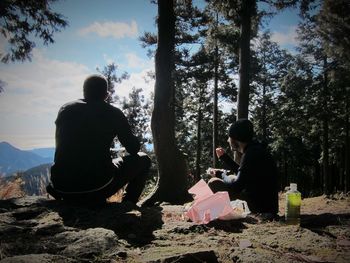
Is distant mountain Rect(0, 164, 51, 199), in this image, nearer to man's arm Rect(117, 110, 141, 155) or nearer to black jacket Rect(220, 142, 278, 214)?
man's arm Rect(117, 110, 141, 155)

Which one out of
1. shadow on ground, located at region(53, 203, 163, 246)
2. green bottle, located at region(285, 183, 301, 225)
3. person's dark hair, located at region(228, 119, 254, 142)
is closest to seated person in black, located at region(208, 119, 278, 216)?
person's dark hair, located at region(228, 119, 254, 142)

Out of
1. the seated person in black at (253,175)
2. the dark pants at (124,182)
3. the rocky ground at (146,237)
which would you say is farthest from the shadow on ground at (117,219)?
the seated person in black at (253,175)

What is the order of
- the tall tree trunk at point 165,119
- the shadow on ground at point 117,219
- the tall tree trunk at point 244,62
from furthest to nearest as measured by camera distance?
1. the tall tree trunk at point 244,62
2. the tall tree trunk at point 165,119
3. the shadow on ground at point 117,219

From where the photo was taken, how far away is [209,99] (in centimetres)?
3012

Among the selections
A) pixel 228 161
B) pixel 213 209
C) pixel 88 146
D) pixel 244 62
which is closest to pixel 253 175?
pixel 213 209

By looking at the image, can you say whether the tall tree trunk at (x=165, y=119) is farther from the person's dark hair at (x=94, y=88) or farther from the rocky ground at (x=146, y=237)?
the person's dark hair at (x=94, y=88)

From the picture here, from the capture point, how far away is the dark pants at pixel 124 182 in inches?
173

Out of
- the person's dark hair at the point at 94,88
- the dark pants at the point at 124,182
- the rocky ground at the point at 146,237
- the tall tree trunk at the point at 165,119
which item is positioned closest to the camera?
Result: the rocky ground at the point at 146,237

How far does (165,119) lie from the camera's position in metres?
6.75

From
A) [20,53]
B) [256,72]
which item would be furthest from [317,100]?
[20,53]

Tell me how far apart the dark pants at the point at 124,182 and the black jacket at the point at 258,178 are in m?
1.36

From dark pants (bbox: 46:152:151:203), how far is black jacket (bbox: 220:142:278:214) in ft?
4.47

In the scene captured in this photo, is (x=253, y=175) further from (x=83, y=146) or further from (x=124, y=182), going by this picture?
(x=83, y=146)

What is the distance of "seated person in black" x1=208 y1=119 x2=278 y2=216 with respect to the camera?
14.1 feet
